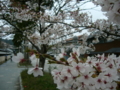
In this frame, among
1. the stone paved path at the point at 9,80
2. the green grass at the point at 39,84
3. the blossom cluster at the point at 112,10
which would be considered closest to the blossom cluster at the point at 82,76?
the blossom cluster at the point at 112,10

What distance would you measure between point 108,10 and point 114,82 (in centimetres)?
61

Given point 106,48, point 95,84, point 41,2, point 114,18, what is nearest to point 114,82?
point 95,84

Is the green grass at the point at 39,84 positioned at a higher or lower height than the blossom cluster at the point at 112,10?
lower

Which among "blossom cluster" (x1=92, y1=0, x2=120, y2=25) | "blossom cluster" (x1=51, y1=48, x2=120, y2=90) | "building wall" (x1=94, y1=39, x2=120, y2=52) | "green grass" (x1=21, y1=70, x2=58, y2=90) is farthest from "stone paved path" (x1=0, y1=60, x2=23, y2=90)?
"building wall" (x1=94, y1=39, x2=120, y2=52)

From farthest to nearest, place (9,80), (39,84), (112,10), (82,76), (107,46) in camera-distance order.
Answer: (107,46) → (9,80) → (39,84) → (82,76) → (112,10)

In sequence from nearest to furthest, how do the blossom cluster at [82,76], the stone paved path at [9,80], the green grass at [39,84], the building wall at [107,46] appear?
the blossom cluster at [82,76], the green grass at [39,84], the stone paved path at [9,80], the building wall at [107,46]

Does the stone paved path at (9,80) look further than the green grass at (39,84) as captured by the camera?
Yes

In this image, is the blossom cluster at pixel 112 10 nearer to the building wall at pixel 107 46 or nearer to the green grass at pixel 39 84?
the green grass at pixel 39 84

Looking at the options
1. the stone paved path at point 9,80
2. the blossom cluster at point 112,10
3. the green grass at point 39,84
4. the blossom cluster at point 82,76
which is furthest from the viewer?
the stone paved path at point 9,80

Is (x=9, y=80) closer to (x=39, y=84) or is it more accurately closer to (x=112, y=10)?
(x=39, y=84)

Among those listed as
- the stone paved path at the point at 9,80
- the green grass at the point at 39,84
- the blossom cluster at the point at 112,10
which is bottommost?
the stone paved path at the point at 9,80

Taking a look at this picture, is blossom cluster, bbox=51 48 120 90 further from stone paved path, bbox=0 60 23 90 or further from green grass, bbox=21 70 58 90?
stone paved path, bbox=0 60 23 90

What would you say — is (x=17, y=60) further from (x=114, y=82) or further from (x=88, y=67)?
(x=114, y=82)

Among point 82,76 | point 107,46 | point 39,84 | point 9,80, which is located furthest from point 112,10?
point 107,46
